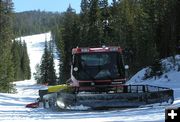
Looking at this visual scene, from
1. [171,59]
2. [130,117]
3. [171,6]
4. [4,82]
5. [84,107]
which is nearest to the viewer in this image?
[130,117]

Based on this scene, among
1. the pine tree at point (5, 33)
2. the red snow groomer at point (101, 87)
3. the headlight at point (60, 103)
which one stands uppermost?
the pine tree at point (5, 33)

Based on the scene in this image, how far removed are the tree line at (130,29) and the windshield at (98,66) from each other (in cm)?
2682

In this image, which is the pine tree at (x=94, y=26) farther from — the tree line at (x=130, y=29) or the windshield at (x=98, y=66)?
the windshield at (x=98, y=66)

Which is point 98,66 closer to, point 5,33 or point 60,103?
point 60,103

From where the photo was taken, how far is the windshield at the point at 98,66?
718 inches

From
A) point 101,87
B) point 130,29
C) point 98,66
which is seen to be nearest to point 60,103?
point 101,87

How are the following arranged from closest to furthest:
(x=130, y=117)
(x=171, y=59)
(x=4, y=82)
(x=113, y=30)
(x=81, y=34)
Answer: (x=130, y=117) < (x=171, y=59) < (x=4, y=82) < (x=113, y=30) < (x=81, y=34)

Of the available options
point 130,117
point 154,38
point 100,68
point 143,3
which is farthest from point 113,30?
point 130,117

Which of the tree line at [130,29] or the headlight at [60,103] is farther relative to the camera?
the tree line at [130,29]

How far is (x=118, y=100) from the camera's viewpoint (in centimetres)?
1597

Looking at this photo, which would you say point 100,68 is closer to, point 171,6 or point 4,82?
point 171,6

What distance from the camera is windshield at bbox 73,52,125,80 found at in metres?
18.2

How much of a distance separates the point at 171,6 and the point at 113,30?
21.9m

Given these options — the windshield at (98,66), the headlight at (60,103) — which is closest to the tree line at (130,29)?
the windshield at (98,66)
